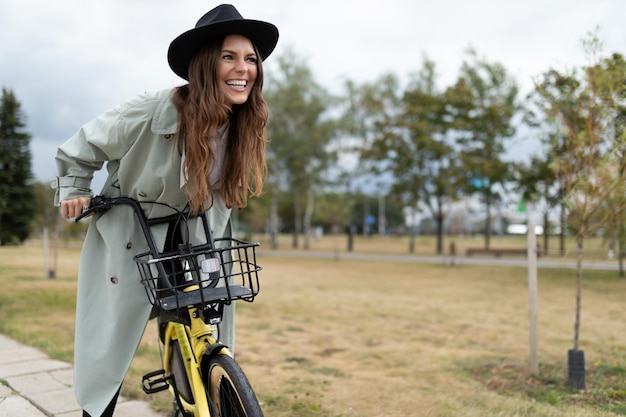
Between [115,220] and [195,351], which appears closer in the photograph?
[195,351]

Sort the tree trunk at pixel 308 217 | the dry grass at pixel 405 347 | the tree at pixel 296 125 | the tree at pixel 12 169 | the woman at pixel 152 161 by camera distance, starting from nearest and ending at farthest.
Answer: the woman at pixel 152 161
the dry grass at pixel 405 347
the tree at pixel 12 169
the tree at pixel 296 125
the tree trunk at pixel 308 217

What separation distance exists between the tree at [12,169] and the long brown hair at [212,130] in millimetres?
6506

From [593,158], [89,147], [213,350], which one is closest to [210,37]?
[89,147]

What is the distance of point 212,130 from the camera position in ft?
7.27

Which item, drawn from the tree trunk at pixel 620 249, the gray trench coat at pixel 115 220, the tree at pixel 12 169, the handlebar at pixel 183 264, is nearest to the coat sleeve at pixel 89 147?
the gray trench coat at pixel 115 220

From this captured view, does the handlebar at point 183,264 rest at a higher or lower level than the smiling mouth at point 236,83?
lower

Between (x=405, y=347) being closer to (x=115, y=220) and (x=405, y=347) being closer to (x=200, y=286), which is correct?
(x=115, y=220)

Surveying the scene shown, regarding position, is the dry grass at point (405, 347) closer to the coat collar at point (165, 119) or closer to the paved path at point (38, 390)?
the paved path at point (38, 390)

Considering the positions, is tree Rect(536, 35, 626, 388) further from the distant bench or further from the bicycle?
the distant bench

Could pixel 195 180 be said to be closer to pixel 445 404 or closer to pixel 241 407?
pixel 241 407

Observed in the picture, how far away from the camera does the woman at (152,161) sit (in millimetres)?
2238

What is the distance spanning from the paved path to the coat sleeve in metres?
1.55

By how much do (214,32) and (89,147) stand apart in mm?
687

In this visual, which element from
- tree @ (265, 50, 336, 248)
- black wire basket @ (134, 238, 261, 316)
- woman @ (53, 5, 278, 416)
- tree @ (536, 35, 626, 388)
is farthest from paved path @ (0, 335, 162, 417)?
tree @ (265, 50, 336, 248)
